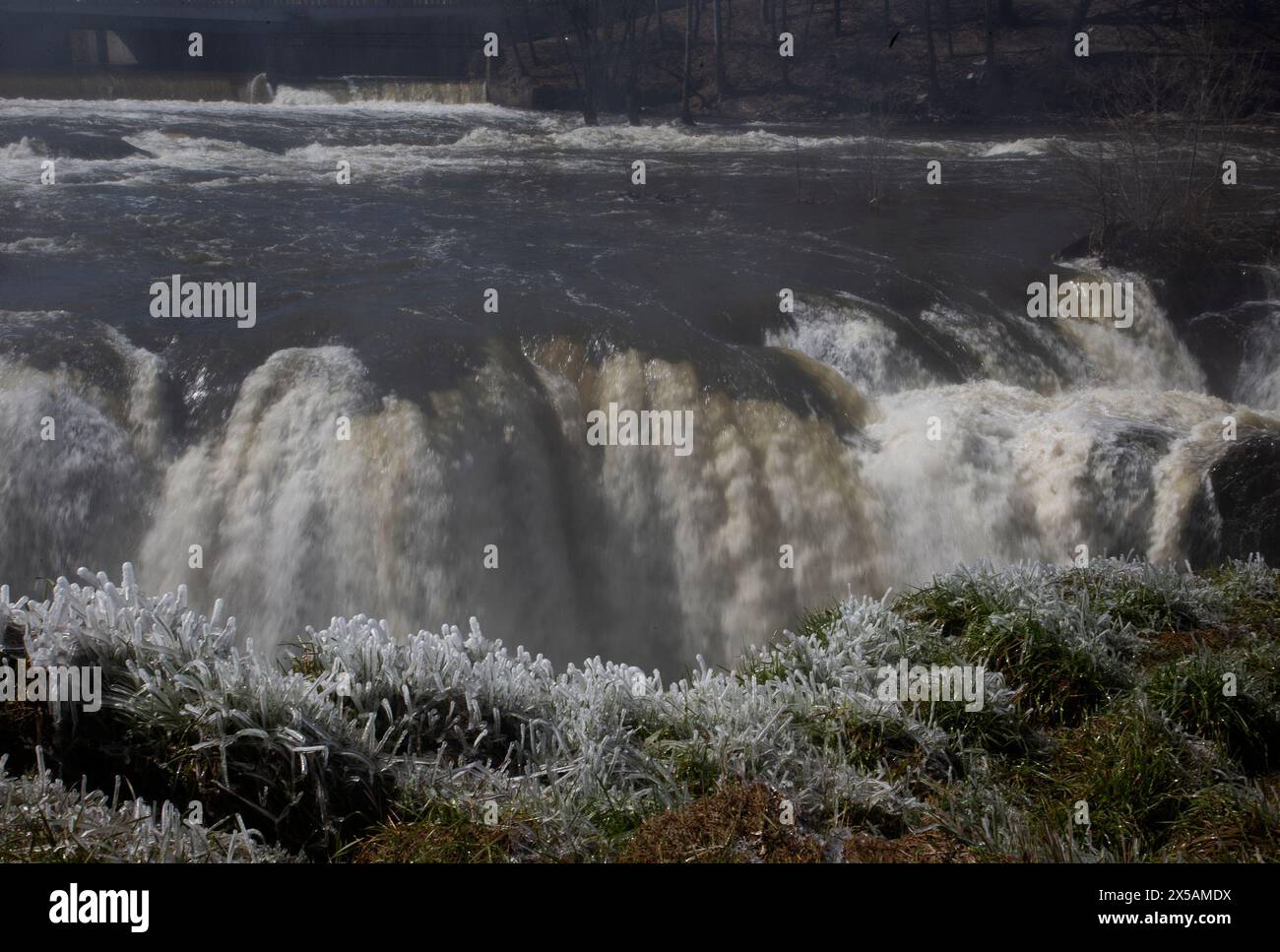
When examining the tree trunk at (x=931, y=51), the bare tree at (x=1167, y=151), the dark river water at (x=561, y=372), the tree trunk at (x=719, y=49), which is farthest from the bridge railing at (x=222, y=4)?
the bare tree at (x=1167, y=151)

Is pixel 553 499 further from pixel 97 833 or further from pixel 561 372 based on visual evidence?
pixel 97 833

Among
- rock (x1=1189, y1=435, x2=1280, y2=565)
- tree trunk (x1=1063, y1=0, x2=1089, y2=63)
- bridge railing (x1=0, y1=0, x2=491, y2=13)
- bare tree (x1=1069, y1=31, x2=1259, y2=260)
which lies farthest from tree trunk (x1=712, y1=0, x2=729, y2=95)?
rock (x1=1189, y1=435, x2=1280, y2=565)

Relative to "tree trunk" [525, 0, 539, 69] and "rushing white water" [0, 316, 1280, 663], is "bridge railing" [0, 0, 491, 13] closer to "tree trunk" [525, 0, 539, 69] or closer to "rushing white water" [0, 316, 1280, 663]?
"tree trunk" [525, 0, 539, 69]

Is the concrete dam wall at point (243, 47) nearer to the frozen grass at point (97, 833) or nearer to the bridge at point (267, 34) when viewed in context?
the bridge at point (267, 34)

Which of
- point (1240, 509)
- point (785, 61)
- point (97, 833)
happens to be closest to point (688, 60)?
point (785, 61)
